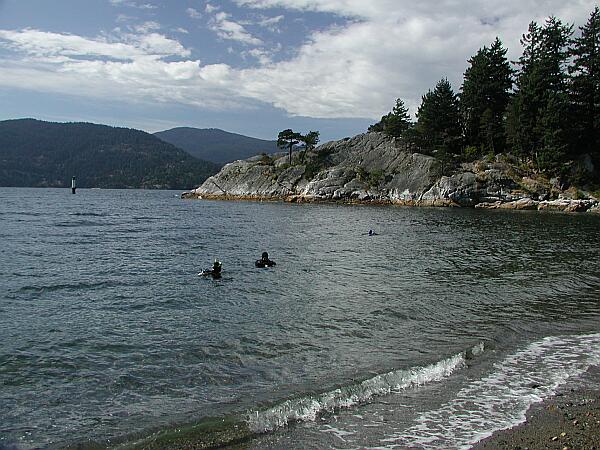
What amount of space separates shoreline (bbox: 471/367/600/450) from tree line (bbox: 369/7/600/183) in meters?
78.0

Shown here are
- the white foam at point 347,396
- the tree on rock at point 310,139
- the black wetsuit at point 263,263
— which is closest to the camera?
the white foam at point 347,396

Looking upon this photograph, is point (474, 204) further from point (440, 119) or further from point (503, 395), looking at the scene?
point (503, 395)

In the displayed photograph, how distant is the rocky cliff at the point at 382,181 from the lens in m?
79.4

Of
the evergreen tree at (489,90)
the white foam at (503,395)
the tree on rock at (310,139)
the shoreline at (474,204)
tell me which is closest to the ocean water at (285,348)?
the white foam at (503,395)

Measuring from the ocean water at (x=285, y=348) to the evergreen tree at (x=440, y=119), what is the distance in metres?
73.6

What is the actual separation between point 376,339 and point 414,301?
5442mm

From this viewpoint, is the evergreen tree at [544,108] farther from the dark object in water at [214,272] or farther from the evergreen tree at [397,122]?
the dark object in water at [214,272]

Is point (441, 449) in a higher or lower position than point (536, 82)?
lower

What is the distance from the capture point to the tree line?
259ft

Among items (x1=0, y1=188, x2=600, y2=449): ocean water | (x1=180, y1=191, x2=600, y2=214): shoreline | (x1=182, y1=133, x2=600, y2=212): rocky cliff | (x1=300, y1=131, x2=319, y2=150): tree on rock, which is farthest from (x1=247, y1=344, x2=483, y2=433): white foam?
(x1=300, y1=131, x2=319, y2=150): tree on rock

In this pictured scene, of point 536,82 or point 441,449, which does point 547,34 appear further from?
point 441,449

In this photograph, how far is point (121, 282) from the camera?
21.5m

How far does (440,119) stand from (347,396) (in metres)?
96.7

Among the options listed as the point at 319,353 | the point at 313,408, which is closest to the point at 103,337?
the point at 319,353
